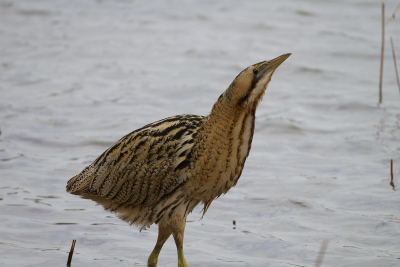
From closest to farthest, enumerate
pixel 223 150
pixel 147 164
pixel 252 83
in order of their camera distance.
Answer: pixel 252 83, pixel 223 150, pixel 147 164

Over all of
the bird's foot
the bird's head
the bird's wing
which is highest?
the bird's head

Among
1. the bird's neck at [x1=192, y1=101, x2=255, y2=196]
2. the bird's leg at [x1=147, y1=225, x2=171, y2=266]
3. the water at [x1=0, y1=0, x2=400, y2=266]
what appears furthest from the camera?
the water at [x1=0, y1=0, x2=400, y2=266]

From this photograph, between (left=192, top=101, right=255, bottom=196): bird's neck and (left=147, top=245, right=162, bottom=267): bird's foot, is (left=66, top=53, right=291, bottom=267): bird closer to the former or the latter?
(left=192, top=101, right=255, bottom=196): bird's neck

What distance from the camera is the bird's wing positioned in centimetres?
439

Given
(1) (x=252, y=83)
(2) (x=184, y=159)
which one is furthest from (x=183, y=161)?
(1) (x=252, y=83)

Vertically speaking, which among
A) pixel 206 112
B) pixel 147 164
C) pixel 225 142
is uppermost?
pixel 225 142

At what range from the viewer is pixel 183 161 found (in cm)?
436

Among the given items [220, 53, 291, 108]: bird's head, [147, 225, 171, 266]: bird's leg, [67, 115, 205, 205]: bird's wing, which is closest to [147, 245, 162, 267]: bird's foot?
[147, 225, 171, 266]: bird's leg

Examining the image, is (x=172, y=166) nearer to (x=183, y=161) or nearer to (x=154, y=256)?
(x=183, y=161)

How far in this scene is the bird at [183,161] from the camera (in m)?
4.28

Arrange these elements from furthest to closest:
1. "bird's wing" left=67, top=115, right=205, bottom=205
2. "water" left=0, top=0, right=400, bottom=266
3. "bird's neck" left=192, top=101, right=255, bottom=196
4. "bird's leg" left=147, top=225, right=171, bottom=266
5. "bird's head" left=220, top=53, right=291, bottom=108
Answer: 1. "water" left=0, top=0, right=400, bottom=266
2. "bird's leg" left=147, top=225, right=171, bottom=266
3. "bird's wing" left=67, top=115, right=205, bottom=205
4. "bird's neck" left=192, top=101, right=255, bottom=196
5. "bird's head" left=220, top=53, right=291, bottom=108

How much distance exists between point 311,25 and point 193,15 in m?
2.11

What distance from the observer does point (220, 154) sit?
429cm

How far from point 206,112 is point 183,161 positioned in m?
3.91
